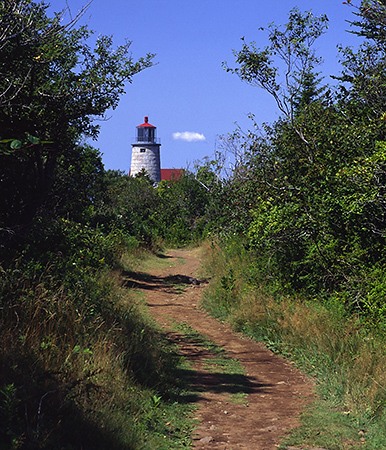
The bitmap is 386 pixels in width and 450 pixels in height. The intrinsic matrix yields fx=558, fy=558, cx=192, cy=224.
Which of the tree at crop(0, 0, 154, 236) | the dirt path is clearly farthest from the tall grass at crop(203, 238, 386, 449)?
the tree at crop(0, 0, 154, 236)

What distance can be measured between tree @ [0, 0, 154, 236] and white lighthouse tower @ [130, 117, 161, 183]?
54.6 metres

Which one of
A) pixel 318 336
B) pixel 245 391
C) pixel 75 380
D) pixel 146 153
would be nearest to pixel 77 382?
pixel 75 380

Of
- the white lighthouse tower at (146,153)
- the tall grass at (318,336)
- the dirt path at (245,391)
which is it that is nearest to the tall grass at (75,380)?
the dirt path at (245,391)

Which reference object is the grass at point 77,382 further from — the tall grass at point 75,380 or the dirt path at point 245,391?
the dirt path at point 245,391

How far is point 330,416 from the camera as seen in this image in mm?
6457

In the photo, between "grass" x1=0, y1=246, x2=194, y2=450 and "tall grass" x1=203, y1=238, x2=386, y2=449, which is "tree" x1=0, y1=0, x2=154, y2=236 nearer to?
"grass" x1=0, y1=246, x2=194, y2=450

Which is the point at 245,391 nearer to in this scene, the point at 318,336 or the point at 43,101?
the point at 318,336

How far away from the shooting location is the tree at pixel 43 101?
27.8 feet

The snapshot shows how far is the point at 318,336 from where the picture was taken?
888 centimetres

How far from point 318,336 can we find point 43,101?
5.84 m

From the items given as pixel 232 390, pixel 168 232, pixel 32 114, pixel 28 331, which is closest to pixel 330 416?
pixel 232 390

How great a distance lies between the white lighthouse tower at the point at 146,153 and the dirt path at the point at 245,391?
175 feet

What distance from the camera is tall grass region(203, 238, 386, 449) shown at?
6.58 metres

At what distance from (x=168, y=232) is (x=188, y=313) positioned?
1739cm
